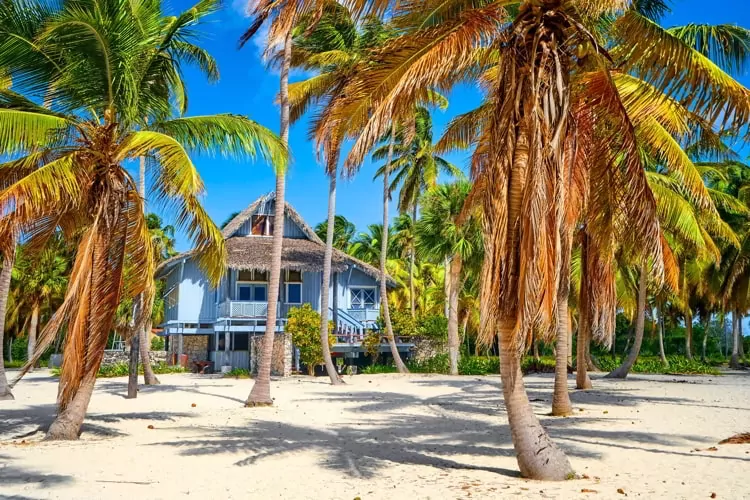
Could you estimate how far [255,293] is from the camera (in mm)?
32750

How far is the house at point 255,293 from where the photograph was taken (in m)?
30.0

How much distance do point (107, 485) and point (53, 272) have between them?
3858 cm

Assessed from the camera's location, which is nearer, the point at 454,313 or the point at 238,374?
the point at 454,313

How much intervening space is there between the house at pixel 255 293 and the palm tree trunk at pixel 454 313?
430cm

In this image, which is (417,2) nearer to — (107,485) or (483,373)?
(107,485)

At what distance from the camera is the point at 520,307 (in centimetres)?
708

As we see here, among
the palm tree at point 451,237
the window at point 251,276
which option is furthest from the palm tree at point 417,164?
the window at point 251,276

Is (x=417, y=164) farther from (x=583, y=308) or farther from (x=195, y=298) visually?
(x=583, y=308)

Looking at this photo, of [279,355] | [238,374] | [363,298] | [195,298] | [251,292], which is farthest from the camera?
[363,298]

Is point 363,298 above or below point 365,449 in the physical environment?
above

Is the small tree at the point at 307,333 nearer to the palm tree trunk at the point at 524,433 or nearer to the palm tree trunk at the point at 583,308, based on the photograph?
the palm tree trunk at the point at 583,308

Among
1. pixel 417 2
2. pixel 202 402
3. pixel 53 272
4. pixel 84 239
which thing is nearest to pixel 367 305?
pixel 202 402

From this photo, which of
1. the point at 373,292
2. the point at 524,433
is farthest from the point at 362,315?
the point at 524,433

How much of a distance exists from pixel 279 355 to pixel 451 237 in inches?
340
